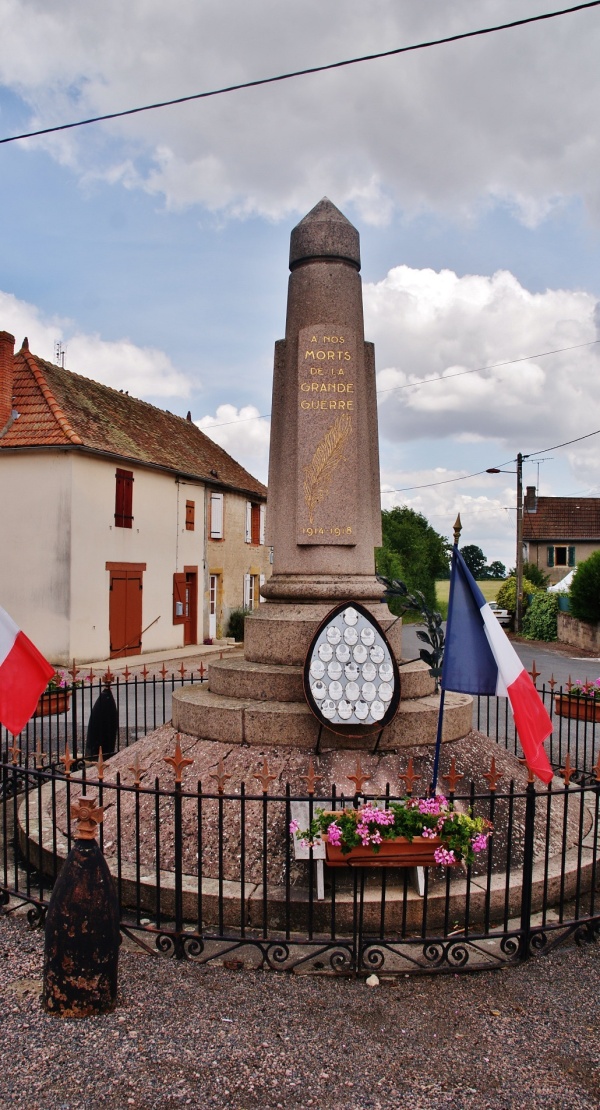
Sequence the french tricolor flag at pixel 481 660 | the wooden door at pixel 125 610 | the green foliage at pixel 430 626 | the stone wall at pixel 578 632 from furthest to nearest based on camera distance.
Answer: the stone wall at pixel 578 632, the wooden door at pixel 125 610, the green foliage at pixel 430 626, the french tricolor flag at pixel 481 660

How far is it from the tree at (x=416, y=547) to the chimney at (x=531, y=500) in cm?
615

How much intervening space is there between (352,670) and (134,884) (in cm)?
206

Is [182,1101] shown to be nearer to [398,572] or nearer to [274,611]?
[274,611]

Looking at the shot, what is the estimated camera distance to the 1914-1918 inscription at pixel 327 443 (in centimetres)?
693

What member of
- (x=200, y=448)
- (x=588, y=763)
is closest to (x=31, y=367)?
(x=200, y=448)

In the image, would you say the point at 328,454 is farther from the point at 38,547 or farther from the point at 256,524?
the point at 256,524

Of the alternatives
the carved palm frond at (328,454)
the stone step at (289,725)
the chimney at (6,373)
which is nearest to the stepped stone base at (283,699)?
the stone step at (289,725)

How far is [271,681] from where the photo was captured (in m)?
6.12

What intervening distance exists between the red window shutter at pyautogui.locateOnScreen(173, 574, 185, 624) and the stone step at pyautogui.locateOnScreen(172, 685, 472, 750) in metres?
16.4

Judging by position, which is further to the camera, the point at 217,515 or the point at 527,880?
the point at 217,515

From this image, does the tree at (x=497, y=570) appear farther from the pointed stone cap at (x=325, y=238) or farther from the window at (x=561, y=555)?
the pointed stone cap at (x=325, y=238)

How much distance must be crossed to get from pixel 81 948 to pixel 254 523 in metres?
25.4

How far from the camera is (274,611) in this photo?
675cm

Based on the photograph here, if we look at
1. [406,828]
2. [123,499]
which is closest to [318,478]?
[406,828]
